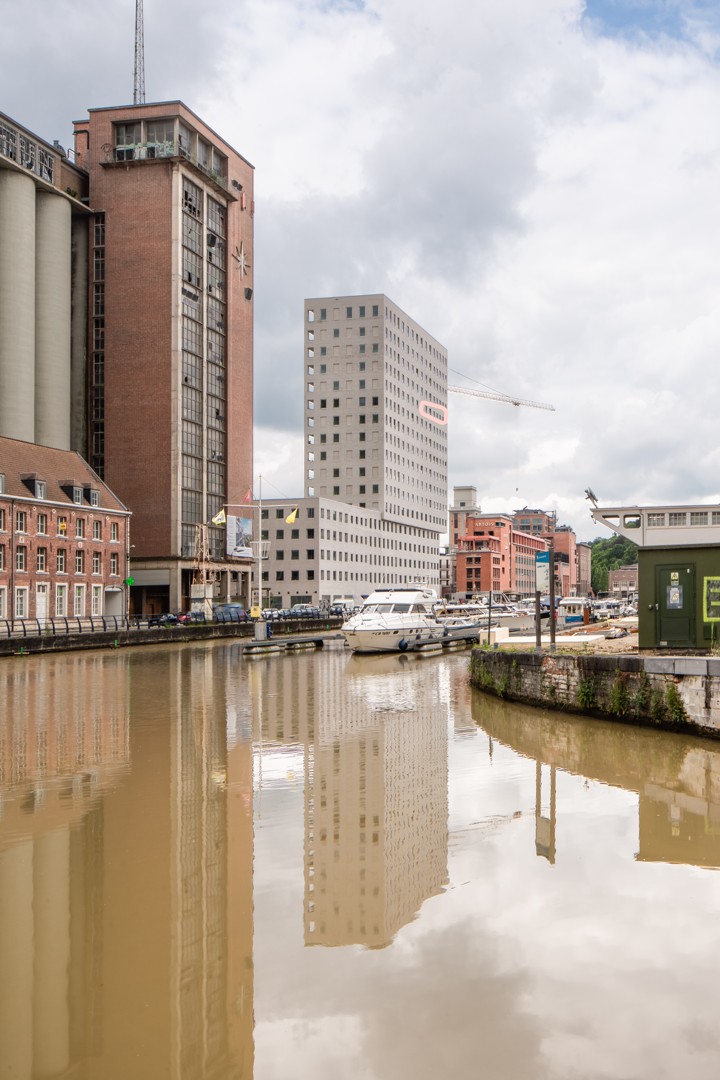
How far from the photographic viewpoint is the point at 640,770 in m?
18.2

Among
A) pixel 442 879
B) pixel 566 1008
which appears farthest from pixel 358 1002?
pixel 442 879

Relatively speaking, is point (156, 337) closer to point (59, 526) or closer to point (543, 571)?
point (59, 526)

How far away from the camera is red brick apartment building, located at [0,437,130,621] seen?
6131cm

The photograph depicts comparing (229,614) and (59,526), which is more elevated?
(59,526)

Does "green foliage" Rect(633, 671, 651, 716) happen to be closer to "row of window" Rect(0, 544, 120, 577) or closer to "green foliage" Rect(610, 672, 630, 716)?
"green foliage" Rect(610, 672, 630, 716)

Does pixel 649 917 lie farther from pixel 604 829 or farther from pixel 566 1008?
pixel 604 829

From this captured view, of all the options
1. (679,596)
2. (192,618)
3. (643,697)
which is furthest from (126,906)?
(192,618)

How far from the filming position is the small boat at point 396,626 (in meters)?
55.0

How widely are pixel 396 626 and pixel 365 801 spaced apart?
40649 mm

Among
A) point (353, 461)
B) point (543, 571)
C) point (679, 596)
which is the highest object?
point (353, 461)

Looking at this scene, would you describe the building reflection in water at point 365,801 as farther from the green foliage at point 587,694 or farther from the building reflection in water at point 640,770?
the green foliage at point 587,694

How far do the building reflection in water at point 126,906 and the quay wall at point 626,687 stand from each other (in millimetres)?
9478

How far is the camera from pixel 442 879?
11336 mm

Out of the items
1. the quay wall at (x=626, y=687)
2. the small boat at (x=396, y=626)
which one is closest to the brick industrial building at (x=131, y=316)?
the small boat at (x=396, y=626)
